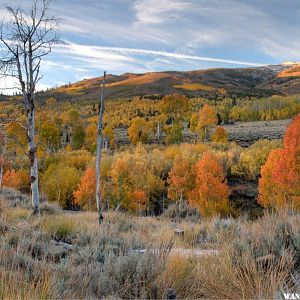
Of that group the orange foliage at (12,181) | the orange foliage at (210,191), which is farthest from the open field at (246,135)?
the orange foliage at (12,181)

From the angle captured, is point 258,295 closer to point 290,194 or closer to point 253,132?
point 290,194

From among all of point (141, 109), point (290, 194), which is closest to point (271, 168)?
point (290, 194)

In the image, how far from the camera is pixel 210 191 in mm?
36875

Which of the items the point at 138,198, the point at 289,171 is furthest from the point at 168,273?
the point at 138,198

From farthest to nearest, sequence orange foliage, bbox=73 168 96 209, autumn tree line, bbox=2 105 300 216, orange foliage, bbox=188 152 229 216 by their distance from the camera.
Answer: orange foliage, bbox=73 168 96 209 < orange foliage, bbox=188 152 229 216 < autumn tree line, bbox=2 105 300 216

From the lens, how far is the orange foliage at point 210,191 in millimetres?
36562

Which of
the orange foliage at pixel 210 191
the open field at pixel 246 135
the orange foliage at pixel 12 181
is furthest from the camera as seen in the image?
the open field at pixel 246 135

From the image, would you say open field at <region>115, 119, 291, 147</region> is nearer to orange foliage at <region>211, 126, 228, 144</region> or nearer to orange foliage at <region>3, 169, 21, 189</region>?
orange foliage at <region>211, 126, 228, 144</region>

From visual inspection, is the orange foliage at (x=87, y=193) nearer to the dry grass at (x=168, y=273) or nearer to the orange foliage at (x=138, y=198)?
the orange foliage at (x=138, y=198)

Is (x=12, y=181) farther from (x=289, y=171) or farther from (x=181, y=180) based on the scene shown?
(x=289, y=171)

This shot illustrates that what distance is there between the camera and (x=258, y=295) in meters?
3.58

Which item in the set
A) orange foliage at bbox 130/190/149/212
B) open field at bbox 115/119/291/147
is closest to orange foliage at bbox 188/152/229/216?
orange foliage at bbox 130/190/149/212

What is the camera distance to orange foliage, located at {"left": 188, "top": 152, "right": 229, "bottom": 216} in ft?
120

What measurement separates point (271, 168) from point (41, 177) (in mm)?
31479
